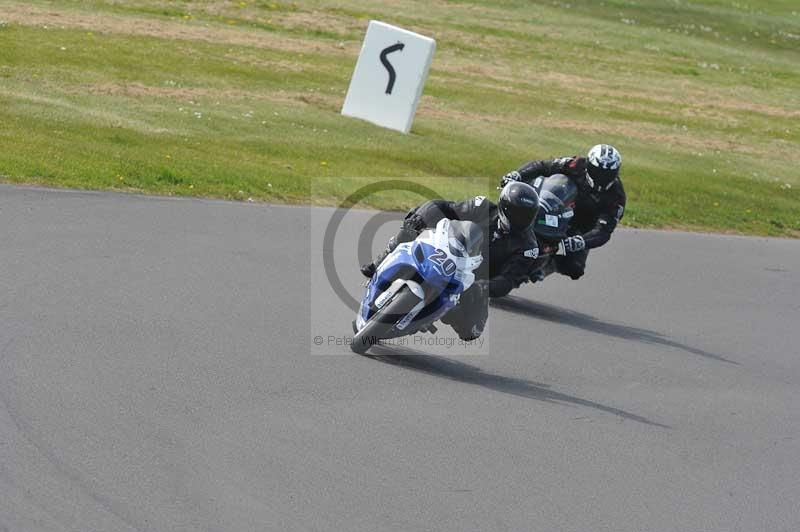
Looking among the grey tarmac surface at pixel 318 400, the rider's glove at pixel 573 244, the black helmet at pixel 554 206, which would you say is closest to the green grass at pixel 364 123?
the grey tarmac surface at pixel 318 400

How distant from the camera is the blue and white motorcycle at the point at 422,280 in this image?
8.52m

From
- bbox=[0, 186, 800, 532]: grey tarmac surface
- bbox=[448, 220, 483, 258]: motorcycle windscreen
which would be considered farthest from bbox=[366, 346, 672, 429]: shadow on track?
bbox=[448, 220, 483, 258]: motorcycle windscreen

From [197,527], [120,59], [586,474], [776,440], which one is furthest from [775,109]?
[197,527]

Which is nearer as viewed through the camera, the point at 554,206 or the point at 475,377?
the point at 475,377

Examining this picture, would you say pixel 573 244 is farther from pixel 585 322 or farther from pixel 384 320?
pixel 384 320

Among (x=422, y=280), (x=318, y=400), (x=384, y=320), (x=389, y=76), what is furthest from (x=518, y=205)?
(x=389, y=76)

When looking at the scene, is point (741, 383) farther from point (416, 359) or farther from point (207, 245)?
point (207, 245)

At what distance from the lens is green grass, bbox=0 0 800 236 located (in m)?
16.3

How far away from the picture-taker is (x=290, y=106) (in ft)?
70.6

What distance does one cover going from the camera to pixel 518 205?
9586mm

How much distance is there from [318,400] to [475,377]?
1689 millimetres

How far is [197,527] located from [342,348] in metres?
3.64

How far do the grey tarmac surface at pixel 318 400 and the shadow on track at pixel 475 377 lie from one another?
0.03 metres

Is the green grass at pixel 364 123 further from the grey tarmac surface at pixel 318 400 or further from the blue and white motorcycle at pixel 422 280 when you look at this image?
the blue and white motorcycle at pixel 422 280
